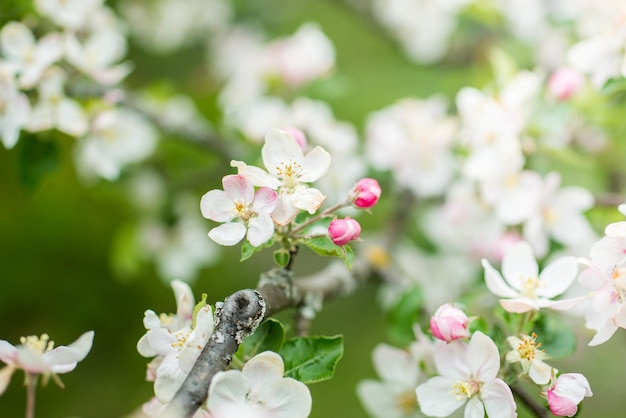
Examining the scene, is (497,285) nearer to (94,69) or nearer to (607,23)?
(607,23)

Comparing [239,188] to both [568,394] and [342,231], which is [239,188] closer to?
[342,231]

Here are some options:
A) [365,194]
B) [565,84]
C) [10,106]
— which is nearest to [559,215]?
[565,84]

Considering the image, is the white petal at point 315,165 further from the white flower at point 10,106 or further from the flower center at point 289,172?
the white flower at point 10,106

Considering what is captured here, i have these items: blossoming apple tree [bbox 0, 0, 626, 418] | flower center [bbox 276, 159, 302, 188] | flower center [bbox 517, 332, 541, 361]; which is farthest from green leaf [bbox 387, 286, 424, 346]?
flower center [bbox 276, 159, 302, 188]

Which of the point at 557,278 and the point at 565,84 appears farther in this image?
the point at 565,84

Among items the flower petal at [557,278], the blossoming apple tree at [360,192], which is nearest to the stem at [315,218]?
the blossoming apple tree at [360,192]

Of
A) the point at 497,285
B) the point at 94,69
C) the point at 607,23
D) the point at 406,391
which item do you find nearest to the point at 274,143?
the point at 497,285
